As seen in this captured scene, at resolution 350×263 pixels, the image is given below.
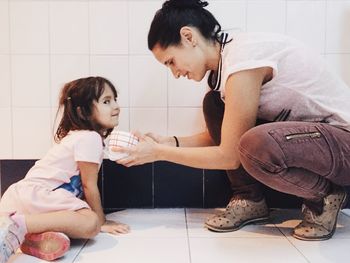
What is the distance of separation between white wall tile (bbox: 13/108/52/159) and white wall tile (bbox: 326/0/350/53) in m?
Answer: 1.08

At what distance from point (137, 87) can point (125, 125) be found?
0.15m

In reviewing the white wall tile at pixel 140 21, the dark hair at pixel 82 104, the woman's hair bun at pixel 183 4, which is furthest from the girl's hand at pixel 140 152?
the white wall tile at pixel 140 21

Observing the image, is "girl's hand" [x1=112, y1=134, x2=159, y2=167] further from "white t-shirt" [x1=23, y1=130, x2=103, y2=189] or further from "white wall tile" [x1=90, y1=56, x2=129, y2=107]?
"white wall tile" [x1=90, y1=56, x2=129, y2=107]

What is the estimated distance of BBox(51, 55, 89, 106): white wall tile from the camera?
163cm

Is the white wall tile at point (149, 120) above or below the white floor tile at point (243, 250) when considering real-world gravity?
above

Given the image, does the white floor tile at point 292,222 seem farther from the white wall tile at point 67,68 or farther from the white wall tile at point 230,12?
the white wall tile at point 67,68

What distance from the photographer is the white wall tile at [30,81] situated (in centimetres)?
163

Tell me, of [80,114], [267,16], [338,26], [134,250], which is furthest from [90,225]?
[338,26]

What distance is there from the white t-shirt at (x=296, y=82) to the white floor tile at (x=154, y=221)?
0.47 meters

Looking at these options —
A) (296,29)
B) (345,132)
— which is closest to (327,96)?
(345,132)

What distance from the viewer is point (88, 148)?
1326 millimetres

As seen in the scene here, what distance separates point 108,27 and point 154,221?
722 millimetres

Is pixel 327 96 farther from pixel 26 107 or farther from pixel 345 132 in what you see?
pixel 26 107

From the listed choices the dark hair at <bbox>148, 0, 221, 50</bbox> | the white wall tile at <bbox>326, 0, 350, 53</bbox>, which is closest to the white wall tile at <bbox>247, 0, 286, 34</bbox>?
the white wall tile at <bbox>326, 0, 350, 53</bbox>
